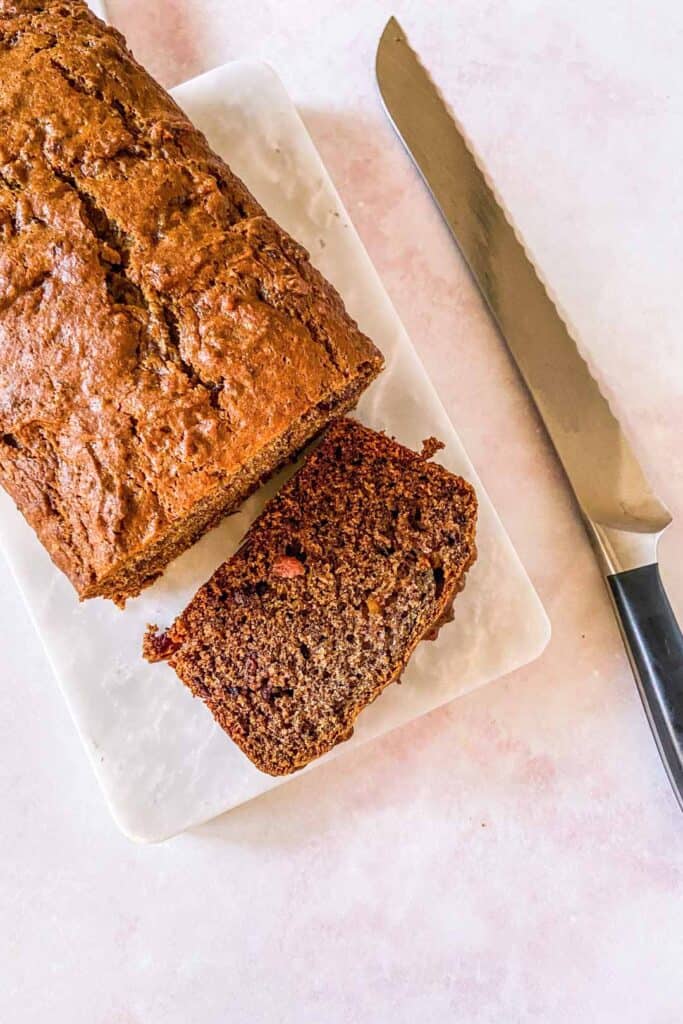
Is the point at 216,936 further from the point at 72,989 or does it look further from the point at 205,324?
the point at 205,324

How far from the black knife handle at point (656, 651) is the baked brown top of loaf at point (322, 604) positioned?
562 mm

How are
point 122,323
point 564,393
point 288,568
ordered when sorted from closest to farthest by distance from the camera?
point 122,323 < point 288,568 < point 564,393

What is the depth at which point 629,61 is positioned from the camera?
2.89 metres

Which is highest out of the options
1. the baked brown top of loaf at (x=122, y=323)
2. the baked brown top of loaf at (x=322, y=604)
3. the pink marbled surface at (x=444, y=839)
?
the baked brown top of loaf at (x=122, y=323)

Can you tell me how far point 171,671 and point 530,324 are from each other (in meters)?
1.50

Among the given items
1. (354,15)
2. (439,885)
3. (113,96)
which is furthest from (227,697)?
(354,15)

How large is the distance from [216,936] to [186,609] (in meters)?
1.08

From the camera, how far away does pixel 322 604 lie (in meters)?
2.24

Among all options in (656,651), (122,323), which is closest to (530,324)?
(656,651)

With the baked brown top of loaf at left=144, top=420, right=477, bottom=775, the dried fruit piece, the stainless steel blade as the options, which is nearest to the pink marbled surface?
the stainless steel blade

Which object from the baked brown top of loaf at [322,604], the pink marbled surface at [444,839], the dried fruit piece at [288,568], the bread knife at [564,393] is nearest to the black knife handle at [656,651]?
the bread knife at [564,393]

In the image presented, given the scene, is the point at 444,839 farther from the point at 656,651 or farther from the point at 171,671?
the point at 171,671

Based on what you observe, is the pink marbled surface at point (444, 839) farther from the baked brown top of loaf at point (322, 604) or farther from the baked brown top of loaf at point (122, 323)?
the baked brown top of loaf at point (122, 323)

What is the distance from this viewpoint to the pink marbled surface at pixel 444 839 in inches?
102
